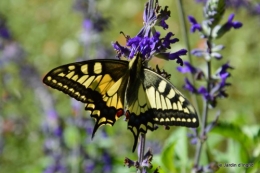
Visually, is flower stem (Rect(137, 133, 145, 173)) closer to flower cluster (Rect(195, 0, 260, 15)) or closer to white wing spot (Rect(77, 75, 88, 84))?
white wing spot (Rect(77, 75, 88, 84))

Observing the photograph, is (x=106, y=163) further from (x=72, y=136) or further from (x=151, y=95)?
(x=151, y=95)

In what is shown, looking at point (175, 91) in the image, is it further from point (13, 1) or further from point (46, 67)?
point (13, 1)

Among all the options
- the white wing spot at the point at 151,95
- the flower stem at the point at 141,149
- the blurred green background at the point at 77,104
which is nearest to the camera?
the flower stem at the point at 141,149

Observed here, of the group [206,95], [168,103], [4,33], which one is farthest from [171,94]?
[4,33]

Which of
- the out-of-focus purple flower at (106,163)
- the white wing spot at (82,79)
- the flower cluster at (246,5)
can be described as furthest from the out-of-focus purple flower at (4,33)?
the white wing spot at (82,79)

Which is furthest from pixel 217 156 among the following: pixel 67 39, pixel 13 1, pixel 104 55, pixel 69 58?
pixel 13 1

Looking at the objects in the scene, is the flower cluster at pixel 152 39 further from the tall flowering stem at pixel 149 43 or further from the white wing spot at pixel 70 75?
the white wing spot at pixel 70 75
